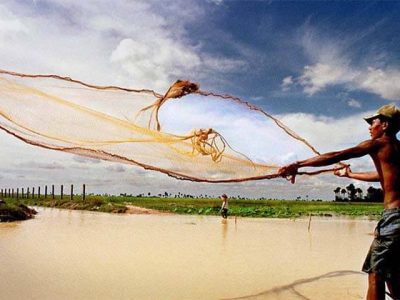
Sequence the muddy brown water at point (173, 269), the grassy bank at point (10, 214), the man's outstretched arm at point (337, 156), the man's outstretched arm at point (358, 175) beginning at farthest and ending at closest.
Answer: the grassy bank at point (10, 214) → the muddy brown water at point (173, 269) → the man's outstretched arm at point (358, 175) → the man's outstretched arm at point (337, 156)

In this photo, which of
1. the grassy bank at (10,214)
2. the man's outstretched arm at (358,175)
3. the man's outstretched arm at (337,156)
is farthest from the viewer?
the grassy bank at (10,214)

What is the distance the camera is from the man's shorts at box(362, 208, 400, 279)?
12.0 ft

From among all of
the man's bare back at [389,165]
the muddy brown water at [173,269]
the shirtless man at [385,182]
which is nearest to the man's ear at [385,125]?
the shirtless man at [385,182]

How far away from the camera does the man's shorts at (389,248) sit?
3.66 m

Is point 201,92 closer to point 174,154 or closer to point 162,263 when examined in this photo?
point 174,154

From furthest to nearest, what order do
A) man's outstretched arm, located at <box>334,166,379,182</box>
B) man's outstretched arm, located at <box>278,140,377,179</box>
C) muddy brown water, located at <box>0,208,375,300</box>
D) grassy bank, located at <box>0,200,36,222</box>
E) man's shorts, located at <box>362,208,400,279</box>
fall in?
grassy bank, located at <box>0,200,36,222</box> → muddy brown water, located at <box>0,208,375,300</box> → man's outstretched arm, located at <box>334,166,379,182</box> → man's shorts, located at <box>362,208,400,279</box> → man's outstretched arm, located at <box>278,140,377,179</box>

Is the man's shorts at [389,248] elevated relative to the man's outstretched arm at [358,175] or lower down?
lower down

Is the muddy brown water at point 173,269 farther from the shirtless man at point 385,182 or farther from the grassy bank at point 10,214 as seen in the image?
the grassy bank at point 10,214

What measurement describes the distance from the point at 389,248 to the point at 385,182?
1.80 ft

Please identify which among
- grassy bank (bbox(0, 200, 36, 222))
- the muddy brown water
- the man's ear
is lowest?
the muddy brown water

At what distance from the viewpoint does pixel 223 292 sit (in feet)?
19.2

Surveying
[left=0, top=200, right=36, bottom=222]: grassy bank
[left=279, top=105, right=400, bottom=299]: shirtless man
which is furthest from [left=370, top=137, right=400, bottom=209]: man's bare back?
[left=0, top=200, right=36, bottom=222]: grassy bank

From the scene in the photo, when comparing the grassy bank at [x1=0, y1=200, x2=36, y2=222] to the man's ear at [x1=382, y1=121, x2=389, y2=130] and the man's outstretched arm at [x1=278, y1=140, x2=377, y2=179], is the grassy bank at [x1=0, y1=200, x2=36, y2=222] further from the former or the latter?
the man's ear at [x1=382, y1=121, x2=389, y2=130]

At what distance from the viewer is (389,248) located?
3672mm
